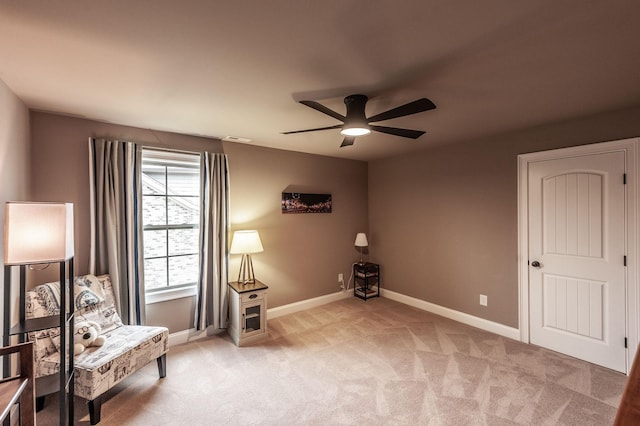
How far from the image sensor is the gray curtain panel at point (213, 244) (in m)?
3.28

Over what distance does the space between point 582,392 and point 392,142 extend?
117 inches

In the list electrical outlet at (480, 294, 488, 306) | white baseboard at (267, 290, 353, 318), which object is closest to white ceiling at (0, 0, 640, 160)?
electrical outlet at (480, 294, 488, 306)

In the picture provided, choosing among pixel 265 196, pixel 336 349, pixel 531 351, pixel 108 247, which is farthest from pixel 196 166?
pixel 531 351

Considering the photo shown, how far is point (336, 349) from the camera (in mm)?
3041

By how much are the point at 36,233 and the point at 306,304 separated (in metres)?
3.26

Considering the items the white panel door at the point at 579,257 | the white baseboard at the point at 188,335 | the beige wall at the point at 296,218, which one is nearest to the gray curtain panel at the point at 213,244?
the white baseboard at the point at 188,335

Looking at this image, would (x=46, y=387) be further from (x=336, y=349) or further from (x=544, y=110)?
(x=544, y=110)

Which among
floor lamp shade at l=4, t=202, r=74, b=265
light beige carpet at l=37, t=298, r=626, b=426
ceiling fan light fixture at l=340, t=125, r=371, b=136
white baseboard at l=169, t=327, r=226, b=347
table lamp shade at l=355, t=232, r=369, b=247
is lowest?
light beige carpet at l=37, t=298, r=626, b=426

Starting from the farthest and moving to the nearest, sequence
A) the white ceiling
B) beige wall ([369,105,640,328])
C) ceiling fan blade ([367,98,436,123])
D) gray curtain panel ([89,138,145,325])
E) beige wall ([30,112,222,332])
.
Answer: beige wall ([369,105,640,328]) < gray curtain panel ([89,138,145,325]) < beige wall ([30,112,222,332]) < ceiling fan blade ([367,98,436,123]) < the white ceiling

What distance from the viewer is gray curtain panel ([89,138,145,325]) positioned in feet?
8.90

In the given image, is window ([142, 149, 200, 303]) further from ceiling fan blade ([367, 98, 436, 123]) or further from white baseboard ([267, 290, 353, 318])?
ceiling fan blade ([367, 98, 436, 123])

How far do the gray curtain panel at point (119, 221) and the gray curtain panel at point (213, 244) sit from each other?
0.61 metres

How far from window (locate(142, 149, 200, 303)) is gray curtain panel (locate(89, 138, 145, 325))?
0.19 metres

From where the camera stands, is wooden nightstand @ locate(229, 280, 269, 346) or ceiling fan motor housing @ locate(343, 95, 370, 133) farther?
wooden nightstand @ locate(229, 280, 269, 346)
